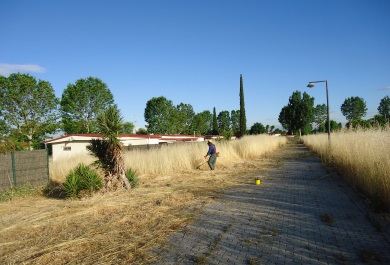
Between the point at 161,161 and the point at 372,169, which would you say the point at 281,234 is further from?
the point at 161,161

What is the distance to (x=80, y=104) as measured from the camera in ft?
169

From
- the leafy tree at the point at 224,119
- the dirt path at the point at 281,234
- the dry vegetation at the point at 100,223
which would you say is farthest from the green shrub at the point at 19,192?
the leafy tree at the point at 224,119

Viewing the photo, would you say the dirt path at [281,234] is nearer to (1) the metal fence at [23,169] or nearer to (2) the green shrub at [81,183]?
(2) the green shrub at [81,183]

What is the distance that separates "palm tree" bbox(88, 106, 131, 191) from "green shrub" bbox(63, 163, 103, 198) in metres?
0.32

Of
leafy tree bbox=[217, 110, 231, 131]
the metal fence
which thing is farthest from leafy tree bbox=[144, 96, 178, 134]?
the metal fence

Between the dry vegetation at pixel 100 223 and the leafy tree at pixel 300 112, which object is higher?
the leafy tree at pixel 300 112

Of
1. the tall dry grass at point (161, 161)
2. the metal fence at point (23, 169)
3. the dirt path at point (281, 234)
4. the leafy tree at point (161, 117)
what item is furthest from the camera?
the leafy tree at point (161, 117)

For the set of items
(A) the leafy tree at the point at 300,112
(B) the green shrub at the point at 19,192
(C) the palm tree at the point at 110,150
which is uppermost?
(A) the leafy tree at the point at 300,112

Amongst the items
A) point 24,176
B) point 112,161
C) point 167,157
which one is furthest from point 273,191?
point 24,176

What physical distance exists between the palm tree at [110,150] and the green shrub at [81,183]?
0.32 metres

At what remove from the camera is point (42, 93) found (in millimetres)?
43375

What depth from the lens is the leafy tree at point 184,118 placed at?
67438 mm

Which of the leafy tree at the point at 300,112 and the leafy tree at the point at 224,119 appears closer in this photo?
the leafy tree at the point at 300,112

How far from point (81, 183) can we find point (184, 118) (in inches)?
2396
